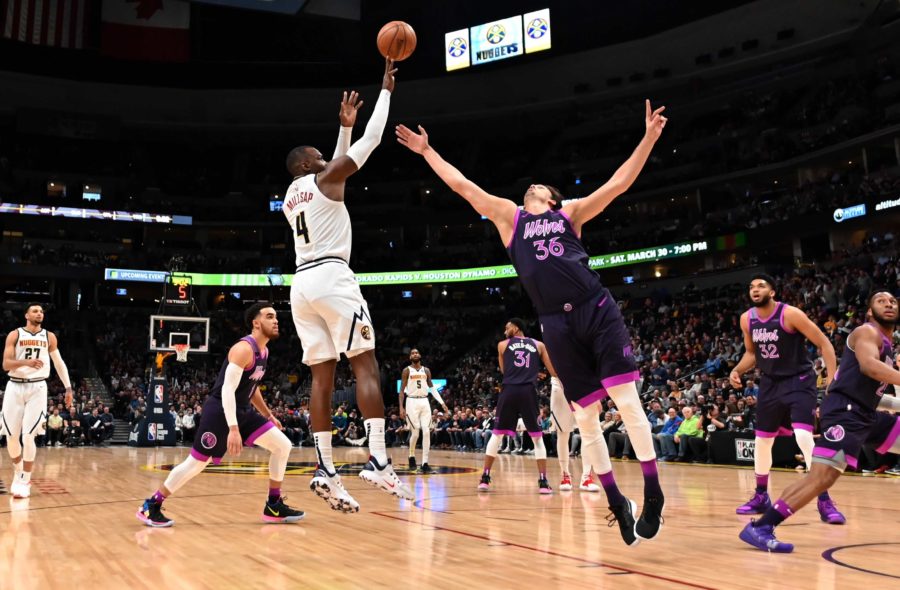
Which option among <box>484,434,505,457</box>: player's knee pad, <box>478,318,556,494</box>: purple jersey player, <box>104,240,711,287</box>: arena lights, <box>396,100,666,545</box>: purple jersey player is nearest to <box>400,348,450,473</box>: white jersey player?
<box>484,434,505,457</box>: player's knee pad

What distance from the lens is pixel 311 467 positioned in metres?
14.8

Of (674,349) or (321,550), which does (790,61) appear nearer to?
(674,349)

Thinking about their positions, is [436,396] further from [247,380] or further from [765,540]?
[765,540]

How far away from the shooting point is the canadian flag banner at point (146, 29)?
113ft

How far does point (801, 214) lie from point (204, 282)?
28.3m

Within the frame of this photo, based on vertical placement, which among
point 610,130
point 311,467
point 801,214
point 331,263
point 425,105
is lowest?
point 311,467

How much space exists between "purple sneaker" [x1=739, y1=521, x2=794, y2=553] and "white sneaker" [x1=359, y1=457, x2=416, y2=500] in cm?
222

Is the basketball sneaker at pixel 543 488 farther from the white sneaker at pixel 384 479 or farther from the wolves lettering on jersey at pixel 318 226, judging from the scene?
the wolves lettering on jersey at pixel 318 226

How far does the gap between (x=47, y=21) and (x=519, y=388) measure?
30966 millimetres

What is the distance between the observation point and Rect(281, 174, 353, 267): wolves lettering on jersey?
584 cm

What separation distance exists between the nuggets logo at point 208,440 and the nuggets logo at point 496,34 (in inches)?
1332

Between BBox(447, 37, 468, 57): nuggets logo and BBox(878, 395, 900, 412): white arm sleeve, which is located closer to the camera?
BBox(878, 395, 900, 412): white arm sleeve

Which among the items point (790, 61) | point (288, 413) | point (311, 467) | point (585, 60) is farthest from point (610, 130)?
point (311, 467)

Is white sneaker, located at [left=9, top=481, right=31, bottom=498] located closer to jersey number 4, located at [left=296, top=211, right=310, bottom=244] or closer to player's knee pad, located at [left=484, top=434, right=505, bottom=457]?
jersey number 4, located at [left=296, top=211, right=310, bottom=244]
